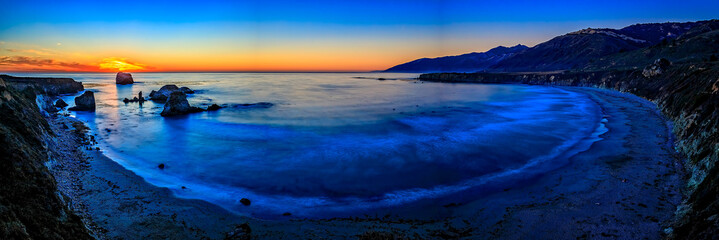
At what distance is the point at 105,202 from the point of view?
8.98 meters

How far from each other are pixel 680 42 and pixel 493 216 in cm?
9749

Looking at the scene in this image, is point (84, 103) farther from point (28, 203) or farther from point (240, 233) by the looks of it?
point (240, 233)

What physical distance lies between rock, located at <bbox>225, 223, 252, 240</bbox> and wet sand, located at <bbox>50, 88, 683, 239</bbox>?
0.23 feet

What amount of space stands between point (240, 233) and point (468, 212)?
19.2ft

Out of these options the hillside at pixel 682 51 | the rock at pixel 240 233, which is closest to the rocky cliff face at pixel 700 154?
the rock at pixel 240 233

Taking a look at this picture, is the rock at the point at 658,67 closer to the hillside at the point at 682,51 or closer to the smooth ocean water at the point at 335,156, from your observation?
the hillside at the point at 682,51

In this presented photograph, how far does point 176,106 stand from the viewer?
1155 inches

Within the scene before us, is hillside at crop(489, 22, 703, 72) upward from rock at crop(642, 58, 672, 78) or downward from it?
upward

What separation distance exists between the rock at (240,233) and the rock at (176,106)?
2588 cm

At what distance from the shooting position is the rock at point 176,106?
95.0ft

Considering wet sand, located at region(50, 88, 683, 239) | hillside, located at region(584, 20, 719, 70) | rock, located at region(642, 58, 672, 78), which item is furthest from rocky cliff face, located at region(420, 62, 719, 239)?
hillside, located at region(584, 20, 719, 70)

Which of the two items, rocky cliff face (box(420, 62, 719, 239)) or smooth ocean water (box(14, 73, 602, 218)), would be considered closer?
rocky cliff face (box(420, 62, 719, 239))

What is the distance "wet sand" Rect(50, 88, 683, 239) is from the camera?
737cm

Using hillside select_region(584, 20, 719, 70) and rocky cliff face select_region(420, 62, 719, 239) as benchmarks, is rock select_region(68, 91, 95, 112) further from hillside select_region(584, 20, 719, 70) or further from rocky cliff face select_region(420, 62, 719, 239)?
hillside select_region(584, 20, 719, 70)
